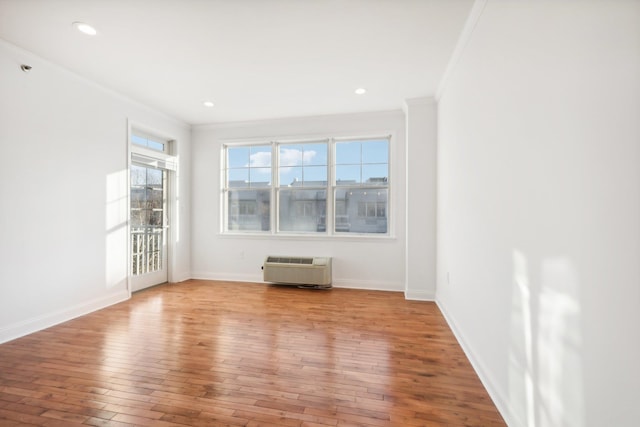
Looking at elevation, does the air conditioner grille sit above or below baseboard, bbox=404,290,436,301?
above

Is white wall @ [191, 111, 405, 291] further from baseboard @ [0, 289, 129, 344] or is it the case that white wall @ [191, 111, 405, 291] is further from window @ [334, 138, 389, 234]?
baseboard @ [0, 289, 129, 344]

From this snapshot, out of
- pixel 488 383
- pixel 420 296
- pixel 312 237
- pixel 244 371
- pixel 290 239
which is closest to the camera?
pixel 488 383

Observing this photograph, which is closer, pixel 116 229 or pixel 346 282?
pixel 116 229

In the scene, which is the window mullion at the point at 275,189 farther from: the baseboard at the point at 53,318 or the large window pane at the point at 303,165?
the baseboard at the point at 53,318

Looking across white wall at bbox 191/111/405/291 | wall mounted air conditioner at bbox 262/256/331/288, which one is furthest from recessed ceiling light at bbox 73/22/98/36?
wall mounted air conditioner at bbox 262/256/331/288

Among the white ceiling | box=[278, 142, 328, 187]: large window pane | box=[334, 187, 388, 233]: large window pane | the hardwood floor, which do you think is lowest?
the hardwood floor

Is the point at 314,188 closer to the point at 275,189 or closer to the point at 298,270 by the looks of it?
the point at 275,189

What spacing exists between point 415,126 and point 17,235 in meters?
4.49

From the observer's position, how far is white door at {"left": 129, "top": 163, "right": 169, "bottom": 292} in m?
4.29

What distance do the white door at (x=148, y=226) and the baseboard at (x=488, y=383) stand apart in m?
4.23

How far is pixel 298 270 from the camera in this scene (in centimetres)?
448

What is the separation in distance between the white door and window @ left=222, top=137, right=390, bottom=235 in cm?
99

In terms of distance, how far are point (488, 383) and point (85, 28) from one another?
4.02 metres

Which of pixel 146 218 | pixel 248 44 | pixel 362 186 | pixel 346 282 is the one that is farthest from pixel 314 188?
pixel 146 218
